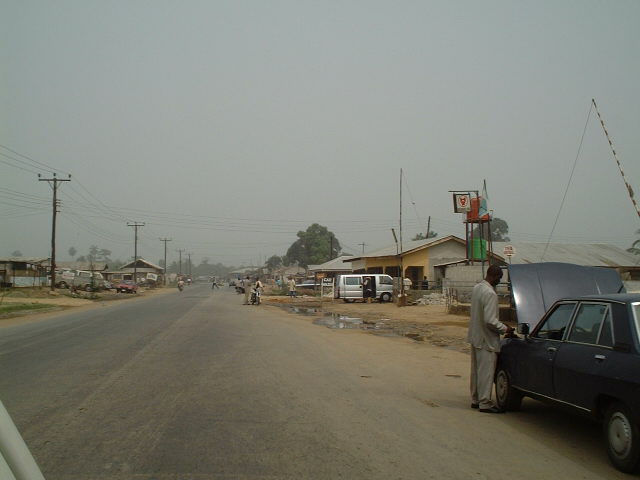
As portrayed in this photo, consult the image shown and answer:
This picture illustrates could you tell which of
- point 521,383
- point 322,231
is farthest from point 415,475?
point 322,231

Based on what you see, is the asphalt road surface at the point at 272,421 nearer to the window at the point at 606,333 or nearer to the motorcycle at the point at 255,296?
the window at the point at 606,333

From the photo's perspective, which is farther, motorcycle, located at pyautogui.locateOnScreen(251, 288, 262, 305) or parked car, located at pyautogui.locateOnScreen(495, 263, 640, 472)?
motorcycle, located at pyautogui.locateOnScreen(251, 288, 262, 305)

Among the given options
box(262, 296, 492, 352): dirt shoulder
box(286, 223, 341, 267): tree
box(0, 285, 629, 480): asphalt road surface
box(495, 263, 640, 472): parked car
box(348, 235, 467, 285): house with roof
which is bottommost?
box(0, 285, 629, 480): asphalt road surface

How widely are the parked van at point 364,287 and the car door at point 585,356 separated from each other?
33.2m

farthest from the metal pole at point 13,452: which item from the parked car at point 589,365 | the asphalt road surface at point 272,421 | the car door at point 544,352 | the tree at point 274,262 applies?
the tree at point 274,262

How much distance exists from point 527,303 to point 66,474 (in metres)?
7.57

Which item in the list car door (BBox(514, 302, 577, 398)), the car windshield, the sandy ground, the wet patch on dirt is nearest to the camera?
the car windshield

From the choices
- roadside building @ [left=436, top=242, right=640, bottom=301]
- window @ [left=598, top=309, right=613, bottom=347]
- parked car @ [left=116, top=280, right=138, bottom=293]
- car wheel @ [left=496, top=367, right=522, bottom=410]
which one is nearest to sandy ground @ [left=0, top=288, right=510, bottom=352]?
roadside building @ [left=436, top=242, right=640, bottom=301]

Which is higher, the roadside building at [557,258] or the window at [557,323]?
the roadside building at [557,258]

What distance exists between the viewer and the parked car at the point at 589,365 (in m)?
5.28

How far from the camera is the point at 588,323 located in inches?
249

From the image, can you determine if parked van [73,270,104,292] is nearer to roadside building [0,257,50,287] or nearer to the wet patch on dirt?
roadside building [0,257,50,287]

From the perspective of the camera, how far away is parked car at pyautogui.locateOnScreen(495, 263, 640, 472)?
5281 mm

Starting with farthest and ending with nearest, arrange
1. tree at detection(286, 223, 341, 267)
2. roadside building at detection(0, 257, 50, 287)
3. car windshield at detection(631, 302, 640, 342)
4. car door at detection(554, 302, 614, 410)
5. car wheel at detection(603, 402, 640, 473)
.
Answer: tree at detection(286, 223, 341, 267), roadside building at detection(0, 257, 50, 287), car door at detection(554, 302, 614, 410), car windshield at detection(631, 302, 640, 342), car wheel at detection(603, 402, 640, 473)
